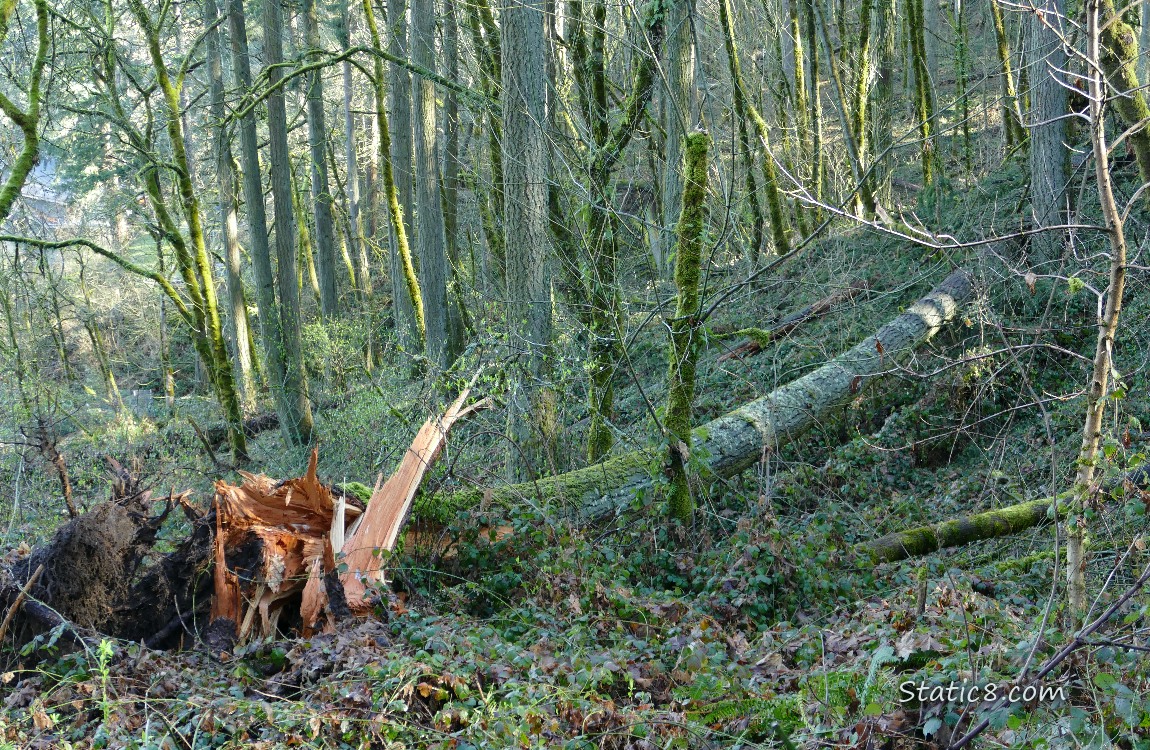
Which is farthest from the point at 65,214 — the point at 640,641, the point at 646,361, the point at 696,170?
the point at 640,641

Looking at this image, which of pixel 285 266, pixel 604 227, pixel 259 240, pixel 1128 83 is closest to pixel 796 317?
pixel 1128 83

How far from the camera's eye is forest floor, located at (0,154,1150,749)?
3232 mm

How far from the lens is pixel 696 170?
5.72 metres

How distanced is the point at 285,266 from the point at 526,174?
8.50 metres

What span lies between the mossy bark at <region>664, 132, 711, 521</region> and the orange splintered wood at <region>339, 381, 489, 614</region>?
1.73 meters

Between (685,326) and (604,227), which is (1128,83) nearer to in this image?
(604,227)

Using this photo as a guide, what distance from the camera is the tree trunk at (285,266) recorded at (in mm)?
14102

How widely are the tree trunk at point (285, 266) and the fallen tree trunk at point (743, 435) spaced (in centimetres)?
849

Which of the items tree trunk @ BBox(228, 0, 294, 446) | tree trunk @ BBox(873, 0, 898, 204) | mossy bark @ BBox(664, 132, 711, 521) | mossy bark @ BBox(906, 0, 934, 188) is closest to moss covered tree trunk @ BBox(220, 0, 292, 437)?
tree trunk @ BBox(228, 0, 294, 446)

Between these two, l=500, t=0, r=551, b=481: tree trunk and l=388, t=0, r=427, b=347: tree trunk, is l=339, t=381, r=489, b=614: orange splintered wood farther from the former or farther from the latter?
l=388, t=0, r=427, b=347: tree trunk

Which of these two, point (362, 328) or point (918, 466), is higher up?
point (362, 328)

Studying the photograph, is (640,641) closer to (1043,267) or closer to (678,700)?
(678,700)

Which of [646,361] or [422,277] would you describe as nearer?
[646,361]

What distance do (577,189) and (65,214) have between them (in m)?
19.6
